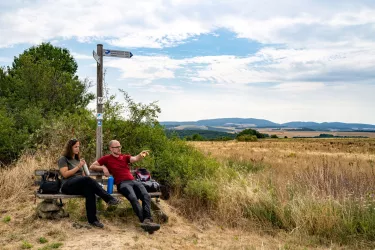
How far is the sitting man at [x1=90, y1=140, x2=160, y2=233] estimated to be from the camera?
6.62m

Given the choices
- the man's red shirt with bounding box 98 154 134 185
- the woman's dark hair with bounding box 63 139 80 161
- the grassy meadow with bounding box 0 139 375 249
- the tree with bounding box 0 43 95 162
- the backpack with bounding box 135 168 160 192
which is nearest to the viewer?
the grassy meadow with bounding box 0 139 375 249

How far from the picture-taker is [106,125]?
36.7 feet

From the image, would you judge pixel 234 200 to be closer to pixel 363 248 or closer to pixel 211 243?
pixel 211 243

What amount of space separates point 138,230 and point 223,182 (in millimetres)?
2733

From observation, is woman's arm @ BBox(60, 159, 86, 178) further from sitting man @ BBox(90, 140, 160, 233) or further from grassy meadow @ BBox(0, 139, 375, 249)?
grassy meadow @ BBox(0, 139, 375, 249)

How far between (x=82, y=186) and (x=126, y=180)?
2.87 ft

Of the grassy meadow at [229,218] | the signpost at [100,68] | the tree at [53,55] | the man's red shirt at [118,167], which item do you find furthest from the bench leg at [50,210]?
the tree at [53,55]

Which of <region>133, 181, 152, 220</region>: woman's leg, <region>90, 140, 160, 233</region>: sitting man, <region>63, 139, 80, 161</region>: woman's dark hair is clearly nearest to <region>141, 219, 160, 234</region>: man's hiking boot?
<region>90, 140, 160, 233</region>: sitting man

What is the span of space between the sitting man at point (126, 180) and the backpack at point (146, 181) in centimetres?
24

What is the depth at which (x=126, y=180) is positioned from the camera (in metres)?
7.14

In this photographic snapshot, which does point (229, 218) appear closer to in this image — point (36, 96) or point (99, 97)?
point (99, 97)

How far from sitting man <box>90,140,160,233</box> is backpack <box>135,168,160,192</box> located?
9.6 inches

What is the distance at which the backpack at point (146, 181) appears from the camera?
7336mm

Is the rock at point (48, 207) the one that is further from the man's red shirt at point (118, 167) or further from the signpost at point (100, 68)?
the signpost at point (100, 68)
